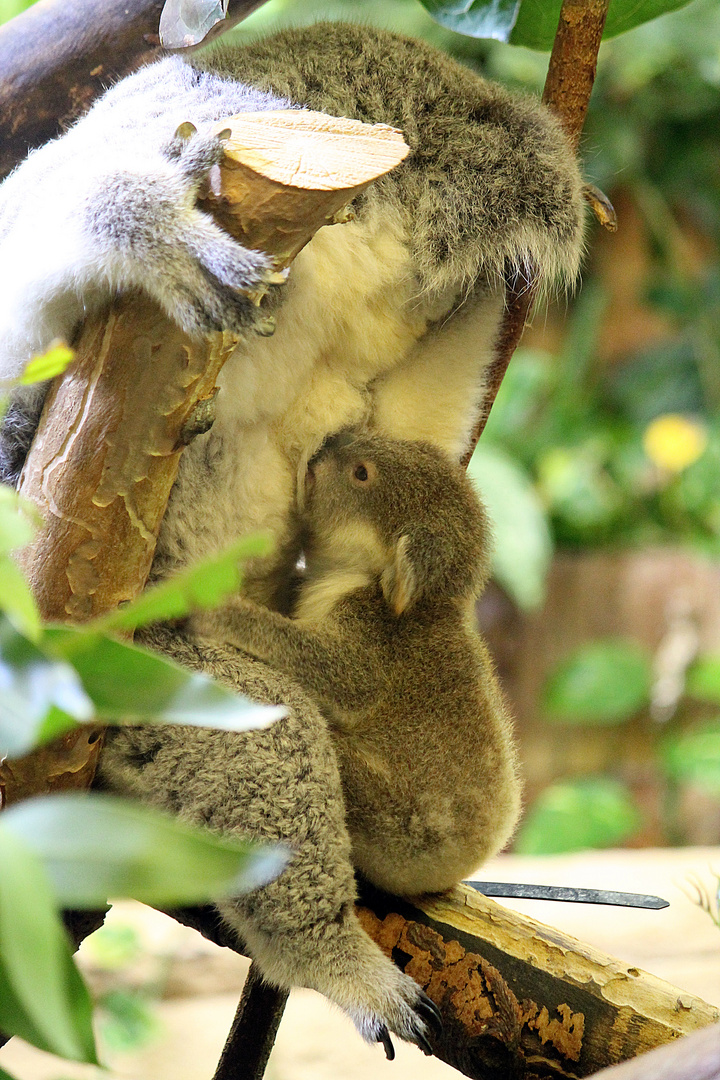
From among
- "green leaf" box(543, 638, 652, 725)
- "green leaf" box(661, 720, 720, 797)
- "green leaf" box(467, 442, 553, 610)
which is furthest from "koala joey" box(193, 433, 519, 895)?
"green leaf" box(543, 638, 652, 725)

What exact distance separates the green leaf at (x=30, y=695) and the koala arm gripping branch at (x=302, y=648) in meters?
1.01

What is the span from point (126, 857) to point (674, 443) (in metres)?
6.01

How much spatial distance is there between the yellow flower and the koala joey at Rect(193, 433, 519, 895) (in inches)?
176

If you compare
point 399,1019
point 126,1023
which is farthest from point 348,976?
point 126,1023

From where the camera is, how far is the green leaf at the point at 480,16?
7.68 ft

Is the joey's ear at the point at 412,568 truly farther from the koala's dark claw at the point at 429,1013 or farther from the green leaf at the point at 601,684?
the green leaf at the point at 601,684

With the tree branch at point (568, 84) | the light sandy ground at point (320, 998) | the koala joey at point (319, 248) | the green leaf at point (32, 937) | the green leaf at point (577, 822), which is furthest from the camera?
the green leaf at point (577, 822)

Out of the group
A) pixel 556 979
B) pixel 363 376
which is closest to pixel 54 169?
pixel 363 376

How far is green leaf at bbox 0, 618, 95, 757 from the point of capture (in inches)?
24.7

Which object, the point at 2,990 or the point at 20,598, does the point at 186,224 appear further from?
the point at 2,990

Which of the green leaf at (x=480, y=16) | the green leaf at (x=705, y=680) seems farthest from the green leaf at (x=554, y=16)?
the green leaf at (x=705, y=680)

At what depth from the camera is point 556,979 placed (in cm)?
173

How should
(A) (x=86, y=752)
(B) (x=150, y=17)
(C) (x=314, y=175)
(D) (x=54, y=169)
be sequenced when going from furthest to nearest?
1. (B) (x=150, y=17)
2. (D) (x=54, y=169)
3. (A) (x=86, y=752)
4. (C) (x=314, y=175)

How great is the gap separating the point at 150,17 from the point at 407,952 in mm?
2026
